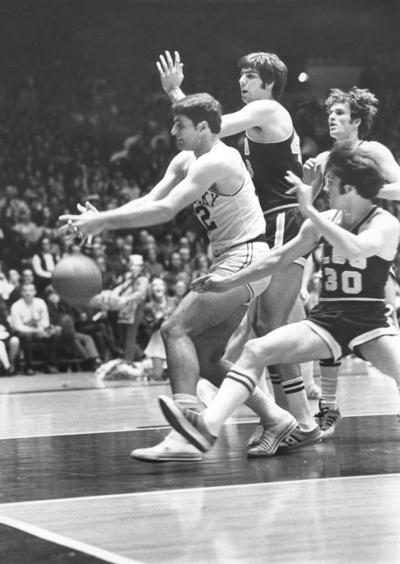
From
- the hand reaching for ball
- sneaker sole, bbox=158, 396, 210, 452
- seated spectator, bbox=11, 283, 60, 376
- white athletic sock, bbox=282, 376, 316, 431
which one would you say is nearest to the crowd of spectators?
seated spectator, bbox=11, 283, 60, 376

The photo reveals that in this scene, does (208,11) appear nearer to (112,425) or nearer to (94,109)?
(94,109)

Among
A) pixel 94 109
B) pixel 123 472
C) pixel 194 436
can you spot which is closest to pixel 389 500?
pixel 194 436

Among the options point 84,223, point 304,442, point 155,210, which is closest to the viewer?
point 84,223

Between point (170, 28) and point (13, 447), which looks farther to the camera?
point (170, 28)

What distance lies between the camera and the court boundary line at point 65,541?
368 cm

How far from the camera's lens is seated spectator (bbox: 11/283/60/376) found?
547 inches

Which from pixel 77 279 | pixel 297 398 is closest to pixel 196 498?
pixel 297 398

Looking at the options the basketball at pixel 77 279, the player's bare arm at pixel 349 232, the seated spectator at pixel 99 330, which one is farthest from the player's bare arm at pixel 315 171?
the seated spectator at pixel 99 330

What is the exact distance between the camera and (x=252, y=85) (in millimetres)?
6855

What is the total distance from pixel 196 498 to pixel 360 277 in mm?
1480

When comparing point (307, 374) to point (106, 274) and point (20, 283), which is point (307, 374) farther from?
point (20, 283)

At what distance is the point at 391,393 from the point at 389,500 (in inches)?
194

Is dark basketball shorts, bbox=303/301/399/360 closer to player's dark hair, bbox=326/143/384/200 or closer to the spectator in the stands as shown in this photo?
player's dark hair, bbox=326/143/384/200

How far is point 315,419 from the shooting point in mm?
6855
